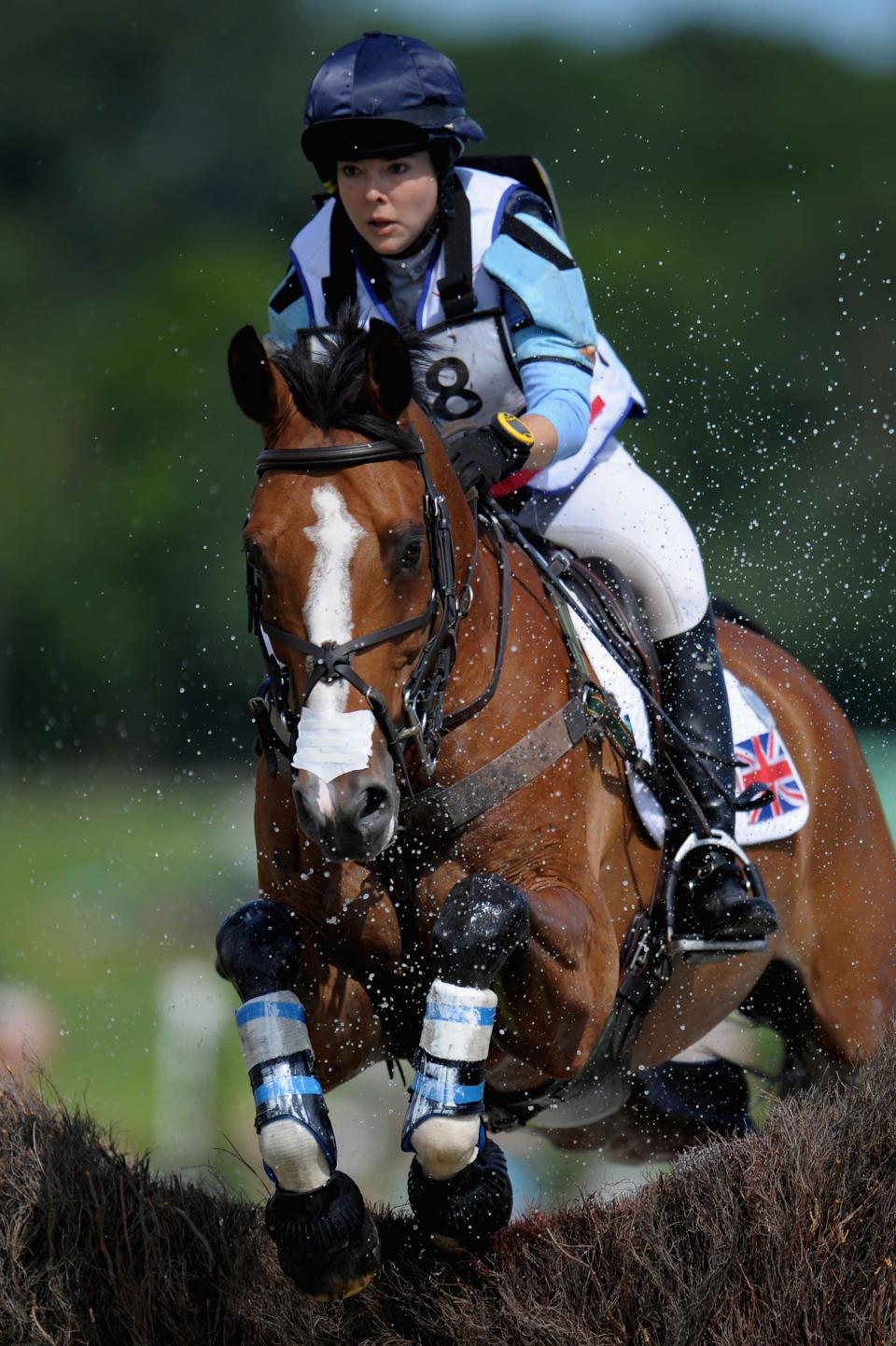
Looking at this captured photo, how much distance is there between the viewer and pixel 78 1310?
11.2 feet

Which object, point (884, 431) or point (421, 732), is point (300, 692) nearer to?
point (421, 732)

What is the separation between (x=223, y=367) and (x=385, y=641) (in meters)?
14.7

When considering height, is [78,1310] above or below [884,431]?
above

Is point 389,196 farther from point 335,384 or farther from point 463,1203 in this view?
point 463,1203

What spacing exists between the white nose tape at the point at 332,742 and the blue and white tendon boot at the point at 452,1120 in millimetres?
506

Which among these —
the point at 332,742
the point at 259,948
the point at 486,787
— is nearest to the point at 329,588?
the point at 332,742

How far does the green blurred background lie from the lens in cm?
1531

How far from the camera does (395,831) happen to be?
271cm

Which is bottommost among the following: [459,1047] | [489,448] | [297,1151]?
[297,1151]

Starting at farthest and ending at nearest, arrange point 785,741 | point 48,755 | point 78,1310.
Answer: point 48,755 < point 785,741 < point 78,1310

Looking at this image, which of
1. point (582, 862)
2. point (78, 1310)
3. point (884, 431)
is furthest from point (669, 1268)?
point (884, 431)

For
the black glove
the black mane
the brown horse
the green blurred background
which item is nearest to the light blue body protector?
the black glove

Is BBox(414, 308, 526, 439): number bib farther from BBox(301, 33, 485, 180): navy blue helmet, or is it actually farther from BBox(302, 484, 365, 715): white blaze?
BBox(302, 484, 365, 715): white blaze

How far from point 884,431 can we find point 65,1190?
15.4 metres
